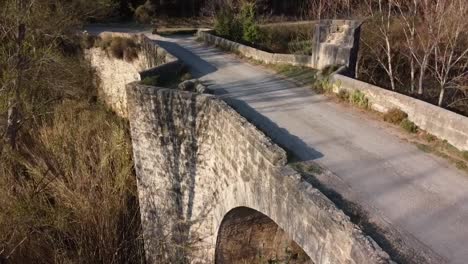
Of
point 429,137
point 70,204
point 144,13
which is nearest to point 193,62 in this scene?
point 70,204

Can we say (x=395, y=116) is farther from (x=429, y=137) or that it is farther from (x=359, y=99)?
(x=359, y=99)

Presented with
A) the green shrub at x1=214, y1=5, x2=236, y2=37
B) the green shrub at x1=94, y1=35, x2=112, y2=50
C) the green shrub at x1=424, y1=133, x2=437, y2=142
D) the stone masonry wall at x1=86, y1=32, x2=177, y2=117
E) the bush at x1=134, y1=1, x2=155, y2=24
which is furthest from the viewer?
the bush at x1=134, y1=1, x2=155, y2=24

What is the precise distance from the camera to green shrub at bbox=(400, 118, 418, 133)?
7.37 metres

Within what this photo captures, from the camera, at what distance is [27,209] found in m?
9.39

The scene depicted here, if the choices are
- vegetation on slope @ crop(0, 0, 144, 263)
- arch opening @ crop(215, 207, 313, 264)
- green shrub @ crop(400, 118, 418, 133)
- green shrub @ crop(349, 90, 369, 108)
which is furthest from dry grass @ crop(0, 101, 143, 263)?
green shrub @ crop(400, 118, 418, 133)

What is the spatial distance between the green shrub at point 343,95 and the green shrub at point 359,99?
0.49 ft

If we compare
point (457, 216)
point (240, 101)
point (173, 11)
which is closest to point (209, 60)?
point (240, 101)

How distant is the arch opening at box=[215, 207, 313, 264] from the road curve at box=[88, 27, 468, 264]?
208 cm

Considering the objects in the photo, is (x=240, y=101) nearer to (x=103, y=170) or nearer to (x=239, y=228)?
(x=239, y=228)

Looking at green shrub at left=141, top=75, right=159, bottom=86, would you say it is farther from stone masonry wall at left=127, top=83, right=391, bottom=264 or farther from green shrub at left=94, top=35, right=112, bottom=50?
green shrub at left=94, top=35, right=112, bottom=50

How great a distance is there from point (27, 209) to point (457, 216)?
28.7ft

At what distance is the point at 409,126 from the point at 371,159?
4.98 ft

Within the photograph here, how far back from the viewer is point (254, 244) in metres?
8.52

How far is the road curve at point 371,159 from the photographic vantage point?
4.91 meters
